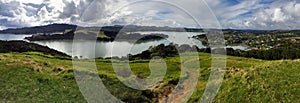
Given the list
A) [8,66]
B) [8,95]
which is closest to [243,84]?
[8,95]

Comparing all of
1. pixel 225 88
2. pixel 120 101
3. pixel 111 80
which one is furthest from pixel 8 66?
pixel 225 88

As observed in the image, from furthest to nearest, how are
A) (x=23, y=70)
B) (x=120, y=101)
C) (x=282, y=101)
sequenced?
(x=23, y=70)
(x=120, y=101)
(x=282, y=101)

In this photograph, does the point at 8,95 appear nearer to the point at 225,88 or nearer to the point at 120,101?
the point at 120,101

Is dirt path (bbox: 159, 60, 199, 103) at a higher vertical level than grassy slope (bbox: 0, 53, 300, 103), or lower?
lower

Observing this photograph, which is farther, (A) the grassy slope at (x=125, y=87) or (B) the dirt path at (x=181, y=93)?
(B) the dirt path at (x=181, y=93)

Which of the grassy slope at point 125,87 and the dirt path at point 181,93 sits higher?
the grassy slope at point 125,87

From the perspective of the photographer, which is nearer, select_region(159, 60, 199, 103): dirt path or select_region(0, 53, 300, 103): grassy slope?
select_region(0, 53, 300, 103): grassy slope

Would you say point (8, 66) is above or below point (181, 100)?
above

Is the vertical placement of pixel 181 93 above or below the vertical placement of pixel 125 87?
below

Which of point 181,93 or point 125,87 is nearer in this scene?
point 125,87

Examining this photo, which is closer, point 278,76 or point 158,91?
point 278,76

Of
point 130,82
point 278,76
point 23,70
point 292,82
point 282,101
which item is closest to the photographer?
point 282,101
